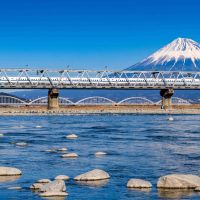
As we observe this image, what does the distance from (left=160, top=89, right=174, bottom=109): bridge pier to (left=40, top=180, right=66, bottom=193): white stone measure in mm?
126313

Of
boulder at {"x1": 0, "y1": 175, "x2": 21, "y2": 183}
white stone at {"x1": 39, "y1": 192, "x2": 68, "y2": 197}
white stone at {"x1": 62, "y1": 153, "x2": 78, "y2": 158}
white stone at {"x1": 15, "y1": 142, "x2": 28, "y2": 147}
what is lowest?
white stone at {"x1": 39, "y1": 192, "x2": 68, "y2": 197}

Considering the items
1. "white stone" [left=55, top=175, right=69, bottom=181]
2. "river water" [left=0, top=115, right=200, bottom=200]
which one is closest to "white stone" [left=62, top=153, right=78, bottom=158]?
"river water" [left=0, top=115, right=200, bottom=200]

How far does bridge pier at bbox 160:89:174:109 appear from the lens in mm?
155663

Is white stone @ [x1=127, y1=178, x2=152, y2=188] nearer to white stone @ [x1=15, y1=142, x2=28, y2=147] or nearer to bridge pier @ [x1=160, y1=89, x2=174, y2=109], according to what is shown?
white stone @ [x1=15, y1=142, x2=28, y2=147]

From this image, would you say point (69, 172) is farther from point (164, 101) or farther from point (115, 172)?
point (164, 101)

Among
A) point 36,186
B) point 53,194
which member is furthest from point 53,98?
point 53,194

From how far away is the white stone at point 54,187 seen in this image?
29.1 meters

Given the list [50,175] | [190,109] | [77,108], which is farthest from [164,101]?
[50,175]

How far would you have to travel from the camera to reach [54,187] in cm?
2930

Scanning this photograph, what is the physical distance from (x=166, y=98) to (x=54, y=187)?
131869 mm

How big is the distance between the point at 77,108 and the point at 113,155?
358 feet

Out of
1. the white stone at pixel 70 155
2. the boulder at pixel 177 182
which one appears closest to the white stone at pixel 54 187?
the boulder at pixel 177 182

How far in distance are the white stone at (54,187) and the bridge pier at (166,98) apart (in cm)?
12631

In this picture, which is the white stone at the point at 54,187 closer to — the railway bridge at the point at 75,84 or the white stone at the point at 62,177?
the white stone at the point at 62,177
